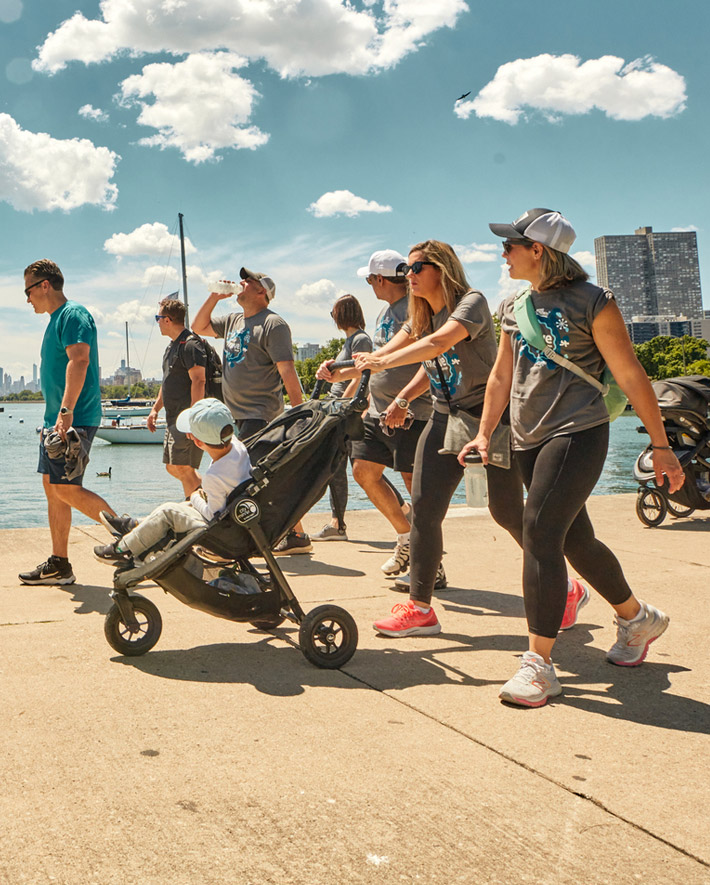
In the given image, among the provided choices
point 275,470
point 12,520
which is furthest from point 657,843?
point 12,520

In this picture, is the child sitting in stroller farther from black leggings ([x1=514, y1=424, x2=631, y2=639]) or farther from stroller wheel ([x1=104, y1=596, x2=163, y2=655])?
black leggings ([x1=514, y1=424, x2=631, y2=639])

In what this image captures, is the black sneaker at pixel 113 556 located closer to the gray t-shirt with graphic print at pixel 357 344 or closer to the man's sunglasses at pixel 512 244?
the man's sunglasses at pixel 512 244

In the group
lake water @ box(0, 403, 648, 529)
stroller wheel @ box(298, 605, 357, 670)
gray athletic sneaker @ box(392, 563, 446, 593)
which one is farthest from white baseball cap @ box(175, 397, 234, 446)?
lake water @ box(0, 403, 648, 529)

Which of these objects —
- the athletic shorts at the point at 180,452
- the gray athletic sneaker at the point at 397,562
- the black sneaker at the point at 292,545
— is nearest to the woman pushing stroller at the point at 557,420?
the gray athletic sneaker at the point at 397,562

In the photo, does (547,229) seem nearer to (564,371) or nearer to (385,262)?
(564,371)

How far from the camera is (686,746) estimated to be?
2836 mm

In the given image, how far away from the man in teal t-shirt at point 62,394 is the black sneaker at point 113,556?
1.39m

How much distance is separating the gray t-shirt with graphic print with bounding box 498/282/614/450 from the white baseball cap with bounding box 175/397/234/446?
129 centimetres

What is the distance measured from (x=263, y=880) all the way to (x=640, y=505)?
7172 mm

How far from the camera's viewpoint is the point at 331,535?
7613 millimetres

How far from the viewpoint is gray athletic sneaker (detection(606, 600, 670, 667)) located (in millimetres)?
3719

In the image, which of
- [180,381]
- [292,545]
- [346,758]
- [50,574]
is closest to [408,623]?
[346,758]

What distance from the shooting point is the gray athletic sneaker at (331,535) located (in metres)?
7.57

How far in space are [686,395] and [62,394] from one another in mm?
6020
